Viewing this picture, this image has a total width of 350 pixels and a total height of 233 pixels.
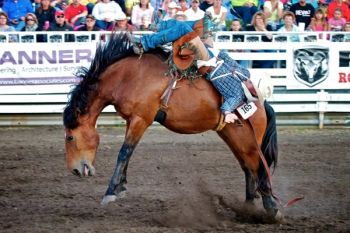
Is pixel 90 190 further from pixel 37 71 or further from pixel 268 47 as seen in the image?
pixel 268 47

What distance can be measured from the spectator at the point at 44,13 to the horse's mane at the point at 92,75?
248 inches

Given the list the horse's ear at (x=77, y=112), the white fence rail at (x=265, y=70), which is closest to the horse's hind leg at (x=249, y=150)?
the horse's ear at (x=77, y=112)

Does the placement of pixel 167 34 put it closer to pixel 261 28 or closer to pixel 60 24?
pixel 60 24

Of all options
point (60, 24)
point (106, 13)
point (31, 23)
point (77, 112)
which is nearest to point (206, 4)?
point (106, 13)

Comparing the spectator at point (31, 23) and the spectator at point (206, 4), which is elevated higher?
the spectator at point (206, 4)

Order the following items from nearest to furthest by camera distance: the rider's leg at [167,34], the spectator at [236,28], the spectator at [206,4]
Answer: the rider's leg at [167,34] < the spectator at [236,28] < the spectator at [206,4]

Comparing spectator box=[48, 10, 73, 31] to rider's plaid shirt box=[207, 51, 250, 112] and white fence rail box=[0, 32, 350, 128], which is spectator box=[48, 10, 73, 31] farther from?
rider's plaid shirt box=[207, 51, 250, 112]

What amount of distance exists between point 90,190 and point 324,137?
15.7 ft

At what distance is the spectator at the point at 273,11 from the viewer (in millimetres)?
13906

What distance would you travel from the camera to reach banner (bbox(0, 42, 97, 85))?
484 inches

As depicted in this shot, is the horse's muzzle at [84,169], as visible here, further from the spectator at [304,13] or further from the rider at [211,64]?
the spectator at [304,13]

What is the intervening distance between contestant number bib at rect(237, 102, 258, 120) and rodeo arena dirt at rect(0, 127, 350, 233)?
88cm

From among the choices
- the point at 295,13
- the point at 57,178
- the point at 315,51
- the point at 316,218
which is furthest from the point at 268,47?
the point at 316,218

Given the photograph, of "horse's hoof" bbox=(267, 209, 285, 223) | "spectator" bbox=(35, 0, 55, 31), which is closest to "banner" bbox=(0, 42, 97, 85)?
"spectator" bbox=(35, 0, 55, 31)
